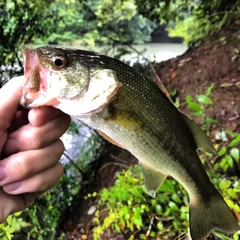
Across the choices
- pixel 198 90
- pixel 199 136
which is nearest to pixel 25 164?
pixel 199 136

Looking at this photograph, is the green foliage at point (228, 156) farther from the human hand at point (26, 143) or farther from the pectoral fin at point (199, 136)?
the human hand at point (26, 143)

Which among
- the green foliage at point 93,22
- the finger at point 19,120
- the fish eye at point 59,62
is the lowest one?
the green foliage at point 93,22

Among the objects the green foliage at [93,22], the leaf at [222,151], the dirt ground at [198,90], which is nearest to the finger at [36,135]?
the leaf at [222,151]

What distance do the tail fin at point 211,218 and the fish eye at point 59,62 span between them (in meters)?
0.80

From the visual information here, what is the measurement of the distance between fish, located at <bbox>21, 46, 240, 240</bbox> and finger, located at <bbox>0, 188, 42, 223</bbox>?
1.09 feet

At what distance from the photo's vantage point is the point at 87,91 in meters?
1.19

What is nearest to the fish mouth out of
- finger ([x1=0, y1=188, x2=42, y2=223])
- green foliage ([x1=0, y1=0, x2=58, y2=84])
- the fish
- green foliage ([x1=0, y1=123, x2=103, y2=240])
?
the fish

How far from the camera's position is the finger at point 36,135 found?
3.78ft

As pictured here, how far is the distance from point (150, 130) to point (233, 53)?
307cm

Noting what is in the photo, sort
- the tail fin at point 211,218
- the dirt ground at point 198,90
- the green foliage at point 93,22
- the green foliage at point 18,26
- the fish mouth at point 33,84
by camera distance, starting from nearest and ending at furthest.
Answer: the fish mouth at point 33,84
the tail fin at point 211,218
the green foliage at point 18,26
the dirt ground at point 198,90
the green foliage at point 93,22

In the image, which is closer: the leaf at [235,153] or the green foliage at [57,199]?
the leaf at [235,153]

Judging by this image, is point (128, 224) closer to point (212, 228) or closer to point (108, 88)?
point (212, 228)

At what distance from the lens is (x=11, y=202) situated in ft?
4.30

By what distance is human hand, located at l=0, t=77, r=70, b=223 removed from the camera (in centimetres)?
115
